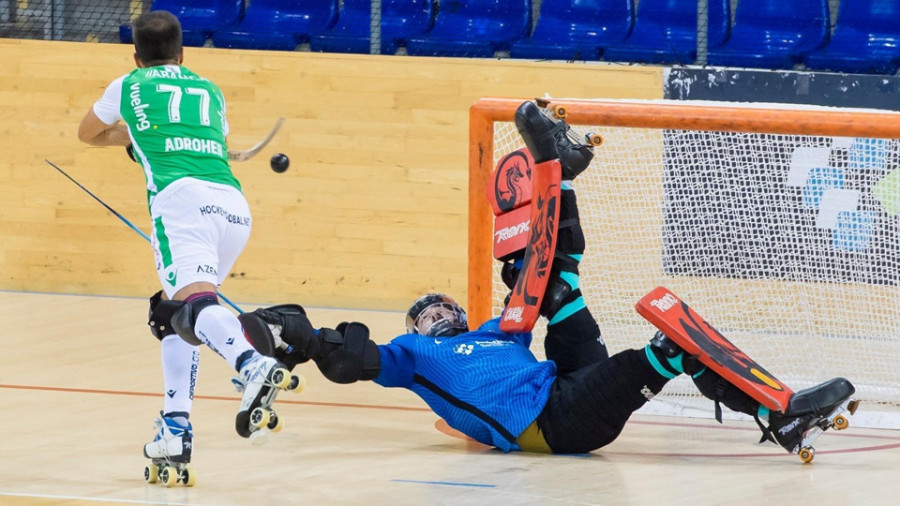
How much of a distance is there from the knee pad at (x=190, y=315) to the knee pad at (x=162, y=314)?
3 centimetres

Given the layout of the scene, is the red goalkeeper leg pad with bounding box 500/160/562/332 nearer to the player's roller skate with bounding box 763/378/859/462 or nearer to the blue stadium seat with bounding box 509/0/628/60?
the player's roller skate with bounding box 763/378/859/462

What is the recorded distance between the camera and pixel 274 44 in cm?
948

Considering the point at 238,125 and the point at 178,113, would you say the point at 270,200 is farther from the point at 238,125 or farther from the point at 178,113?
the point at 178,113

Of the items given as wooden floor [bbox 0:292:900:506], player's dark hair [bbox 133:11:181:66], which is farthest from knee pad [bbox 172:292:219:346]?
player's dark hair [bbox 133:11:181:66]

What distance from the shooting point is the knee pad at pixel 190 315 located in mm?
4059

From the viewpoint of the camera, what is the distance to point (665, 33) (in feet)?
30.0

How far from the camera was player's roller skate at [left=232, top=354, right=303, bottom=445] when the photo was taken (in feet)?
12.3

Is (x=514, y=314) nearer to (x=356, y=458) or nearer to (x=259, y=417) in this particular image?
(x=356, y=458)

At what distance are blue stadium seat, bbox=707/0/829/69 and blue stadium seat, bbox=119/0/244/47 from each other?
10.8ft

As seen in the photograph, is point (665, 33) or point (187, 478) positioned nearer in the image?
point (187, 478)

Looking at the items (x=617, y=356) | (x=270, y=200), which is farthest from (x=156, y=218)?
(x=270, y=200)

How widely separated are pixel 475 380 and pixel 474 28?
5.03 metres

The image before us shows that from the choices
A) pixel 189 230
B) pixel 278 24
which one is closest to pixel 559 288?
pixel 189 230

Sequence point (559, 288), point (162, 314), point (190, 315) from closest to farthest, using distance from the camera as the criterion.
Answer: point (190, 315), point (162, 314), point (559, 288)
